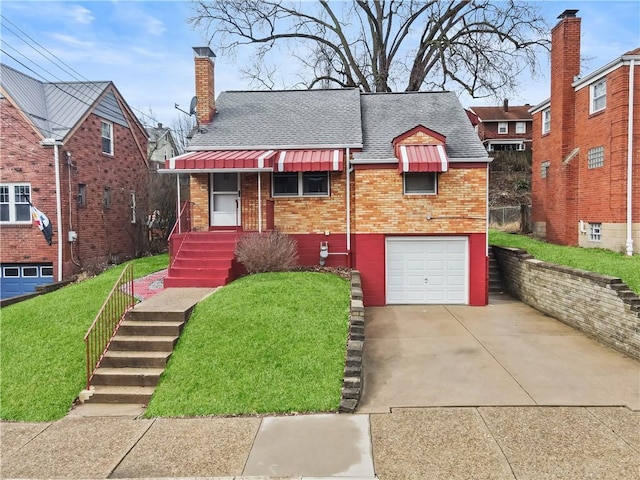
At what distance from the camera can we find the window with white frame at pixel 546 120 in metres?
18.7

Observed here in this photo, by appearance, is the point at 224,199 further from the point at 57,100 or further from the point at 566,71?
the point at 566,71

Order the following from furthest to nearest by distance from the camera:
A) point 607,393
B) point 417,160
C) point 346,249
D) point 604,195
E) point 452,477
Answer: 1. point 604,195
2. point 346,249
3. point 417,160
4. point 607,393
5. point 452,477

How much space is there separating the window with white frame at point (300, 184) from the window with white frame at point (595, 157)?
375 inches

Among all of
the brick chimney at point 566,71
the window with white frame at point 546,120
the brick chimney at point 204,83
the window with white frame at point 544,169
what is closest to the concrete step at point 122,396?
the brick chimney at point 204,83

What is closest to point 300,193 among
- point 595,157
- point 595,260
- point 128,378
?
point 128,378

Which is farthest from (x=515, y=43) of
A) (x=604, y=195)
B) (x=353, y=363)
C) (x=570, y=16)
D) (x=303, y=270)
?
(x=353, y=363)

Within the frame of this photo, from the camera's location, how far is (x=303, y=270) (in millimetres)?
12328

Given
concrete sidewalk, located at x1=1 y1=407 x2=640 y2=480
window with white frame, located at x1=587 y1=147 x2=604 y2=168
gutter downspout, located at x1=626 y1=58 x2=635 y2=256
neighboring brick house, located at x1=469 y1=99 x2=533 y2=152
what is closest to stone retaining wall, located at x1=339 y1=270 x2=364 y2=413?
concrete sidewalk, located at x1=1 y1=407 x2=640 y2=480

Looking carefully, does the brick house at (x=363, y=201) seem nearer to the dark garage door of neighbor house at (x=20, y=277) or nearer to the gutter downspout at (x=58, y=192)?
the gutter downspout at (x=58, y=192)

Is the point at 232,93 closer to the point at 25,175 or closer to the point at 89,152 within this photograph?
the point at 89,152

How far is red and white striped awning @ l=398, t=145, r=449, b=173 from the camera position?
12164 mm

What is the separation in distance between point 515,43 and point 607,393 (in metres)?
23.7

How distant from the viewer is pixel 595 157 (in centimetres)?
1525

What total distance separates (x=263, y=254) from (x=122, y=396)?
5.40 m
